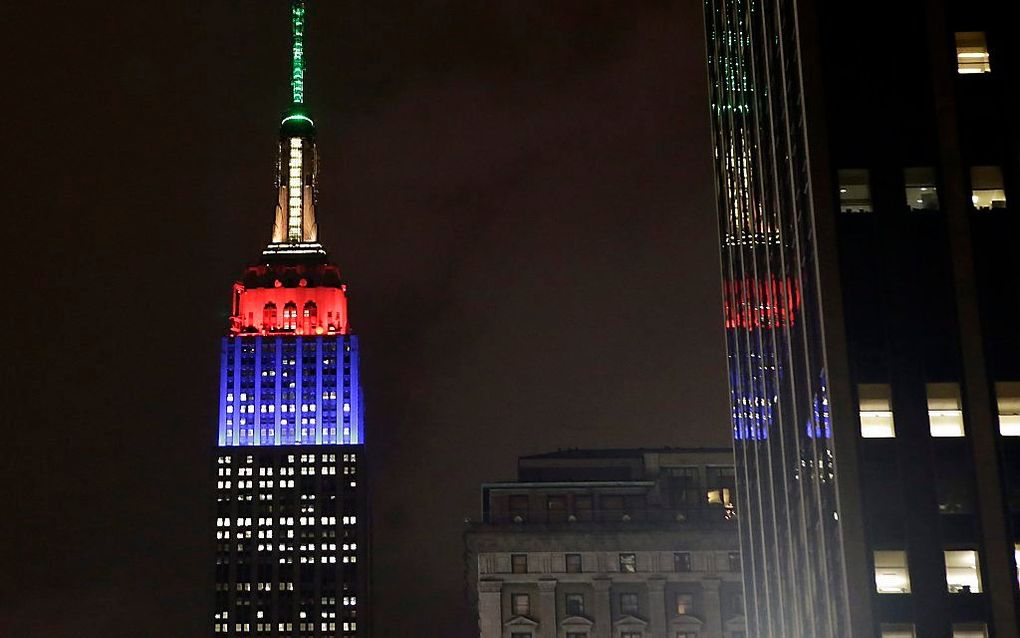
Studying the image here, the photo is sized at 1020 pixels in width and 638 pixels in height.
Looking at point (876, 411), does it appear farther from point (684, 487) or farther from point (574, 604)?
point (684, 487)

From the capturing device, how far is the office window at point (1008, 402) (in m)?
82.0

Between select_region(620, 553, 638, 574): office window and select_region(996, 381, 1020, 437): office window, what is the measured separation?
77.5 m

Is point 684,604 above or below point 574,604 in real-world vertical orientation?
below

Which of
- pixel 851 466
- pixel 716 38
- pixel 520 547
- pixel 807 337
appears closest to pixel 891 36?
pixel 807 337

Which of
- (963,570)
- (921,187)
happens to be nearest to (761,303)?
(921,187)

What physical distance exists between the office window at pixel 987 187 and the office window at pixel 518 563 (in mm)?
78624

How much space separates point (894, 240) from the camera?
3329 inches

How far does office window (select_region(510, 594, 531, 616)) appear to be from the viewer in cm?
15338

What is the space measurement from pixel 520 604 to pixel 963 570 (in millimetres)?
78026

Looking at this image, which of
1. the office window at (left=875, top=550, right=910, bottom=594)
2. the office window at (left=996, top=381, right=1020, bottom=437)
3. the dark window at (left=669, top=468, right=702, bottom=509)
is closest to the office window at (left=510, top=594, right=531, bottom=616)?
the dark window at (left=669, top=468, right=702, bottom=509)

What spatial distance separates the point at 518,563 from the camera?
15588cm

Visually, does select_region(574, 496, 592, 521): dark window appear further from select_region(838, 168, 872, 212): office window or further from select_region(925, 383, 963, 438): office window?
select_region(925, 383, 963, 438): office window

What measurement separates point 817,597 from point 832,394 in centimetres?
1243

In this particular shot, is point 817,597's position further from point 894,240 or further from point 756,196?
point 756,196
